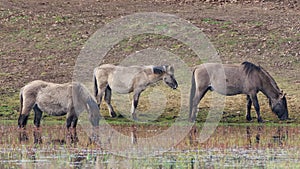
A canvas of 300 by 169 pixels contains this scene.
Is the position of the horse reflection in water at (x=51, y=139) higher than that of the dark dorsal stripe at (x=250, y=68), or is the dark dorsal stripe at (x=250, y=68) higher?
the dark dorsal stripe at (x=250, y=68)

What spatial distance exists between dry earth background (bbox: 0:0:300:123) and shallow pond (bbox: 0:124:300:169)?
3.32m

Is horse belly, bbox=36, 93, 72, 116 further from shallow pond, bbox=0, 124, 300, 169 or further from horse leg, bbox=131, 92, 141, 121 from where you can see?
horse leg, bbox=131, 92, 141, 121

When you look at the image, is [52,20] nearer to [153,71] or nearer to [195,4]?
[195,4]

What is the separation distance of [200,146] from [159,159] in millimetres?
1978

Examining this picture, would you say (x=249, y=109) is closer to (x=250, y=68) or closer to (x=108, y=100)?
(x=250, y=68)

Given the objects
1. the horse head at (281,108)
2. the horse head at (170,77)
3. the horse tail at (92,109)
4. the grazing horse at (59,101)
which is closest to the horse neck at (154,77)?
the horse head at (170,77)

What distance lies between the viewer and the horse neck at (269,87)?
80.1 feet

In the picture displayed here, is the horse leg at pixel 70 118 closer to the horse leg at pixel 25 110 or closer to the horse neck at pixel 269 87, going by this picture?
the horse leg at pixel 25 110

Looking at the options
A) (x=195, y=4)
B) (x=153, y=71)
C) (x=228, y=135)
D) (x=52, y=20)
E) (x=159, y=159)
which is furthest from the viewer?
(x=195, y=4)

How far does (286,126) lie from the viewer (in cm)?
2331

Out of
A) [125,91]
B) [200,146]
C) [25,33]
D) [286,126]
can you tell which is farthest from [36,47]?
[200,146]

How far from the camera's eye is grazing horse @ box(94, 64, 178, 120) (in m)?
25.0

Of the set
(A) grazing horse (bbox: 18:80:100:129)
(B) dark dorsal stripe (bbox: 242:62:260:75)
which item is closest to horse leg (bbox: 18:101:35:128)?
(A) grazing horse (bbox: 18:80:100:129)

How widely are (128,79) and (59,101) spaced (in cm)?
405
